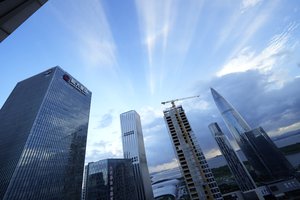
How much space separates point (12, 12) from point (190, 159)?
101 metres

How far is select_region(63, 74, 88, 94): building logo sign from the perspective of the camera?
14177 cm

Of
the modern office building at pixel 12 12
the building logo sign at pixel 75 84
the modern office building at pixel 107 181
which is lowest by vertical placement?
the modern office building at pixel 12 12

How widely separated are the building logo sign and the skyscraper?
154535mm

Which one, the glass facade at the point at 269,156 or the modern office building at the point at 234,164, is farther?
the glass facade at the point at 269,156

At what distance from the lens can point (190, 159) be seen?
307ft

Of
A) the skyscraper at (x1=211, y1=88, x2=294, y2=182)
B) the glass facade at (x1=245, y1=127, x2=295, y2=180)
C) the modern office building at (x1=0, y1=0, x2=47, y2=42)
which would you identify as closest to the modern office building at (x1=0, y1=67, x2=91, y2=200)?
the modern office building at (x1=0, y1=0, x2=47, y2=42)

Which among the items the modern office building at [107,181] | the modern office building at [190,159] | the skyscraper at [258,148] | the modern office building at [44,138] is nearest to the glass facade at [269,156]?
the skyscraper at [258,148]

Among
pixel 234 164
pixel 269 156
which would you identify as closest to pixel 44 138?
pixel 234 164

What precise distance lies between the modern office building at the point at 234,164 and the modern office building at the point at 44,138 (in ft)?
382

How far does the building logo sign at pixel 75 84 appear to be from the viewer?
14177 cm

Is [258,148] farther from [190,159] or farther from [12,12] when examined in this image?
[12,12]

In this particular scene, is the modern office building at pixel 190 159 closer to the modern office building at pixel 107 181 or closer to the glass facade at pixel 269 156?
the modern office building at pixel 107 181

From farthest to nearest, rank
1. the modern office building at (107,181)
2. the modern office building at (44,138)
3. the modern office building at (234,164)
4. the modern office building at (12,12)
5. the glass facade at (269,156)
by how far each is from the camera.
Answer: the glass facade at (269,156)
the modern office building at (107,181)
the modern office building at (234,164)
the modern office building at (44,138)
the modern office building at (12,12)

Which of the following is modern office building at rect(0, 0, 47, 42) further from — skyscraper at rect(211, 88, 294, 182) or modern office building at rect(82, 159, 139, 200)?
skyscraper at rect(211, 88, 294, 182)
